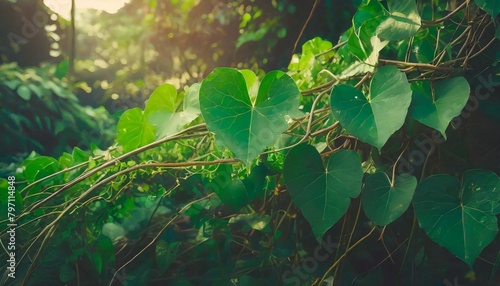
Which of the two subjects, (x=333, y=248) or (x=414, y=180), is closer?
(x=414, y=180)

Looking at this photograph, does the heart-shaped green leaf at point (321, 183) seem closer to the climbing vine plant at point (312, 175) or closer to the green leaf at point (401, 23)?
the climbing vine plant at point (312, 175)

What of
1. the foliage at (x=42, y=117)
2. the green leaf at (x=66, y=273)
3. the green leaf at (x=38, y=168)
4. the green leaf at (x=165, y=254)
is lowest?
the foliage at (x=42, y=117)

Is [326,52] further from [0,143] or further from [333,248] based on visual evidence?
[0,143]

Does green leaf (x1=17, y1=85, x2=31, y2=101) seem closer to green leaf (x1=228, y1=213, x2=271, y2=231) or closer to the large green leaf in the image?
green leaf (x1=228, y1=213, x2=271, y2=231)

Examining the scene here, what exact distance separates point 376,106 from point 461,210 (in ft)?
0.70

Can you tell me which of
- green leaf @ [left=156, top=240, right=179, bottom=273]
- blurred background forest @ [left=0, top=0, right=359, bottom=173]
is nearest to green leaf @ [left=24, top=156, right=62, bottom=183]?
green leaf @ [left=156, top=240, right=179, bottom=273]

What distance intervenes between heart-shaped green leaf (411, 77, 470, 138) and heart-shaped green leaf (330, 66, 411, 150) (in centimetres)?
7

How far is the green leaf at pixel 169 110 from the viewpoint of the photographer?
88 cm

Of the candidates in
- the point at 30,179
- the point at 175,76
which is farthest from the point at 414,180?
the point at 175,76

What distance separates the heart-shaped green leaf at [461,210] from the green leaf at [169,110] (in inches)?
17.8

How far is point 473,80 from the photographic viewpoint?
84 cm

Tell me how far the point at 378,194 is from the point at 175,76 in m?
2.91

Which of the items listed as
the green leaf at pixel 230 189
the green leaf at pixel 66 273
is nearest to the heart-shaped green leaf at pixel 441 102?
the green leaf at pixel 230 189

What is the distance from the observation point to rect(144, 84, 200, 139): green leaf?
2.87 ft
